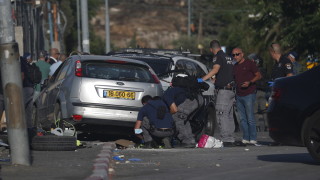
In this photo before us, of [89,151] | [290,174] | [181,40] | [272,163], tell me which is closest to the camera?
[290,174]

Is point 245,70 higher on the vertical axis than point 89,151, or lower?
higher

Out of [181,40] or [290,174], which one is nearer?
[290,174]

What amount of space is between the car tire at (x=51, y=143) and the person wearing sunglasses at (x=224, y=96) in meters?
3.08

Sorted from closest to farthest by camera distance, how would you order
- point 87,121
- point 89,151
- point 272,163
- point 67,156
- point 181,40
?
point 272,163
point 67,156
point 89,151
point 87,121
point 181,40

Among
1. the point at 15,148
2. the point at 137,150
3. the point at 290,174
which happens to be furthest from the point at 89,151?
the point at 290,174

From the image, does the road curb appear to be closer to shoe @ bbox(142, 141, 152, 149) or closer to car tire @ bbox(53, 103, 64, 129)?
shoe @ bbox(142, 141, 152, 149)

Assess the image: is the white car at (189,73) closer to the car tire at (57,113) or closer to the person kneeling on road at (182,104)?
the person kneeling on road at (182,104)

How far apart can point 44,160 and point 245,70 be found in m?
5.27

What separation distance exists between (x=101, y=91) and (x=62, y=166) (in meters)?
4.74

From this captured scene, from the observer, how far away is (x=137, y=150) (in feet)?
46.1

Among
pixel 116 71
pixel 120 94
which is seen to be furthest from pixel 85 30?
pixel 120 94

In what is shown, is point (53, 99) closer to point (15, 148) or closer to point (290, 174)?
point (15, 148)

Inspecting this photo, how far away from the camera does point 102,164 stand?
1094cm

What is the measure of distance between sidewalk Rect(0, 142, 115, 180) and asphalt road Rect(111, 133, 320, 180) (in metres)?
0.25
